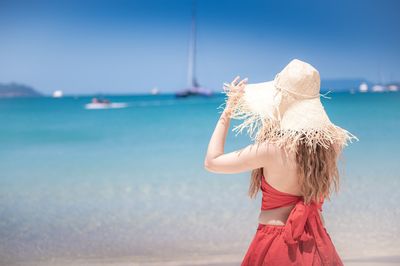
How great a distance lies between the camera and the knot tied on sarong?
1.36 meters

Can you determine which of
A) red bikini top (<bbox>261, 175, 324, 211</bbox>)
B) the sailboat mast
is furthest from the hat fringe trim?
the sailboat mast

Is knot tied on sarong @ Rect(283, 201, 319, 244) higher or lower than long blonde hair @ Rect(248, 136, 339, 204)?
lower

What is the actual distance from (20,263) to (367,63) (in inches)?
386

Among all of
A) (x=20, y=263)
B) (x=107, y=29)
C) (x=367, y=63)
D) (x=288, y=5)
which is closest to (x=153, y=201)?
(x=20, y=263)

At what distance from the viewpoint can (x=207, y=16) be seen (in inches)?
542

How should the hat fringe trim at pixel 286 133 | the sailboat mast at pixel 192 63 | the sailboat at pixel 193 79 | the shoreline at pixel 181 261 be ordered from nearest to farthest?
1. the hat fringe trim at pixel 286 133
2. the shoreline at pixel 181 261
3. the sailboat at pixel 193 79
4. the sailboat mast at pixel 192 63

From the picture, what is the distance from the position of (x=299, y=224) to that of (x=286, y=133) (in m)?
0.23

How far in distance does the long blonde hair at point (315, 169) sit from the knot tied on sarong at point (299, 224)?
2 centimetres

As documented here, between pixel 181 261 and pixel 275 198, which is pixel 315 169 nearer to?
pixel 275 198

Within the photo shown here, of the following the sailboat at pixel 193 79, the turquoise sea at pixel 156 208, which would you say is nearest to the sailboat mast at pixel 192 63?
the sailboat at pixel 193 79

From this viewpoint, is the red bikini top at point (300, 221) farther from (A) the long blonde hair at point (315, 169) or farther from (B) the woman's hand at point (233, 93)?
(B) the woman's hand at point (233, 93)

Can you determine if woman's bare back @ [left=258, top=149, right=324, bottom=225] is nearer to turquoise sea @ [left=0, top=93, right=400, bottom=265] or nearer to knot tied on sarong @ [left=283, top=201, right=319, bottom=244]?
knot tied on sarong @ [left=283, top=201, right=319, bottom=244]

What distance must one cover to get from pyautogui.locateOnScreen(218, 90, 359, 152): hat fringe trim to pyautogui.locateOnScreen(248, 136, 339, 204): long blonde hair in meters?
0.02

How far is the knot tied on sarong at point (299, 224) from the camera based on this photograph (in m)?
1.36
